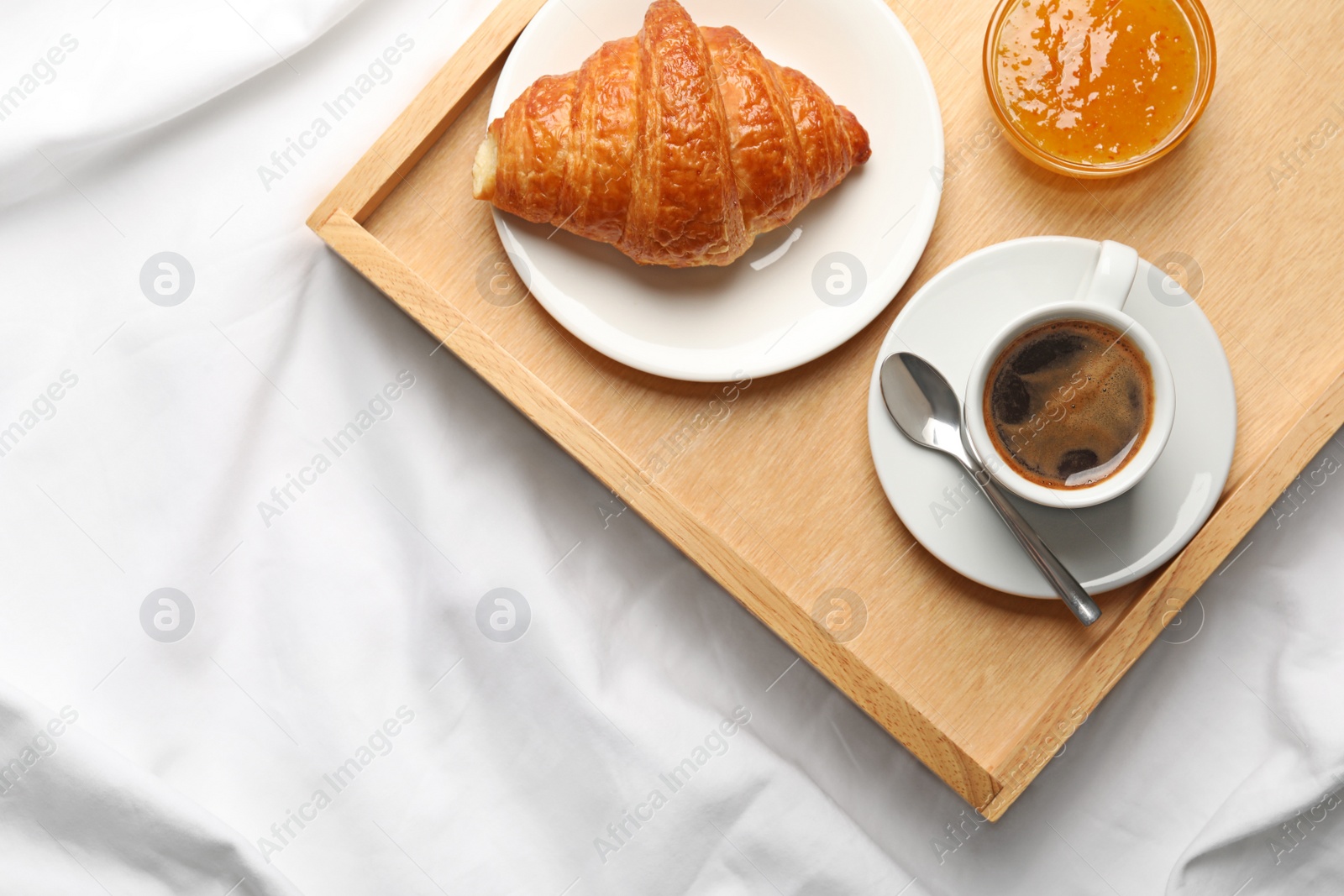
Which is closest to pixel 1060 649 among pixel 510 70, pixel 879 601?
pixel 879 601

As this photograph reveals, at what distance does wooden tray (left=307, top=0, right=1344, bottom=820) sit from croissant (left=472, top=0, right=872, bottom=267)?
0.30 ft

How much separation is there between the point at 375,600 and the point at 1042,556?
770 millimetres

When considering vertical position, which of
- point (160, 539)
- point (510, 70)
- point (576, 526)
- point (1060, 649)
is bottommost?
point (1060, 649)

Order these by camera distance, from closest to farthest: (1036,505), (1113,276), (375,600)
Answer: (1113,276)
(1036,505)
(375,600)

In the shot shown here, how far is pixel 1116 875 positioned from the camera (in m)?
1.11

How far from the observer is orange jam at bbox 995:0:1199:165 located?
953mm

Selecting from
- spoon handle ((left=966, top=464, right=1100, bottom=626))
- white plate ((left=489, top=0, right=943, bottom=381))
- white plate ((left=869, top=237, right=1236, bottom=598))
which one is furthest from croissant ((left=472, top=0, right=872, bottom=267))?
spoon handle ((left=966, top=464, right=1100, bottom=626))

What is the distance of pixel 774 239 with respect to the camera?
3.33ft

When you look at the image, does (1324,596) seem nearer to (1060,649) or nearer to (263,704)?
(1060,649)

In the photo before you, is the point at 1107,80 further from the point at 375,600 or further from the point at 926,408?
the point at 375,600

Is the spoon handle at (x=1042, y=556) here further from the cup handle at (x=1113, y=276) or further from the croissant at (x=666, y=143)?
the croissant at (x=666, y=143)

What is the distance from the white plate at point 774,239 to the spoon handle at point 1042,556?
8.4 inches

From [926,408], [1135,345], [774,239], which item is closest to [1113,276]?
[1135,345]

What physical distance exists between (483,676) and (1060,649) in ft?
2.20
